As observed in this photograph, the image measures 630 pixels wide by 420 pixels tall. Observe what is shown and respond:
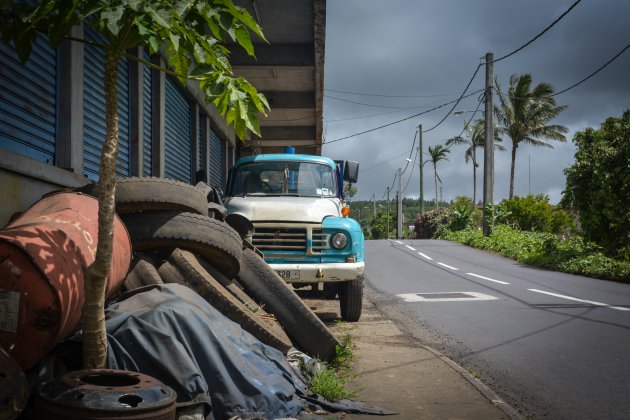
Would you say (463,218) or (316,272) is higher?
(463,218)

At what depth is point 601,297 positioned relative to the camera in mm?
11031

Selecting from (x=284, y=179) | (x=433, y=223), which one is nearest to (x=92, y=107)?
(x=284, y=179)

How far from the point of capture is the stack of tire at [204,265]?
14.8ft

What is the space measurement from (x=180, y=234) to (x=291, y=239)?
3.13m

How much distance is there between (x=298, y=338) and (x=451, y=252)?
19233 millimetres

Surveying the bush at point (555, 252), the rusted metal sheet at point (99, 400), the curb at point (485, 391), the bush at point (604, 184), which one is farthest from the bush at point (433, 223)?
the rusted metal sheet at point (99, 400)

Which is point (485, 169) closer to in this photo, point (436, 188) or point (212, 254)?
point (212, 254)

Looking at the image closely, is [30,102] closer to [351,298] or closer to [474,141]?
[351,298]

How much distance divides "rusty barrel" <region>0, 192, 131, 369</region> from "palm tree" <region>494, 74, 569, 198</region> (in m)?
45.1

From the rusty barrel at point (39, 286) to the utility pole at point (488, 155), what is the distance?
1021 inches

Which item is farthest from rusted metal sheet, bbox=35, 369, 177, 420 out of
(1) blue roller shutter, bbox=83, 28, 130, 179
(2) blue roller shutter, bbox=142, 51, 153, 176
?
(2) blue roller shutter, bbox=142, 51, 153, 176

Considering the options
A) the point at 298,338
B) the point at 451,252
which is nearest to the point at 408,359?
the point at 298,338

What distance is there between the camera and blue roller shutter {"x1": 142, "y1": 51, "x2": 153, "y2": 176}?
9180mm

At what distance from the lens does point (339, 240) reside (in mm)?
7852
